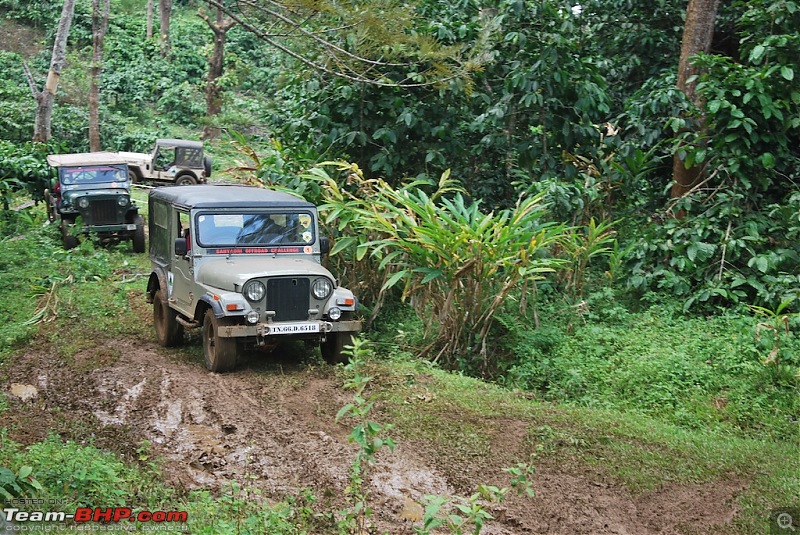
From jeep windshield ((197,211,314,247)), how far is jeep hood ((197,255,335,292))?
0.19m

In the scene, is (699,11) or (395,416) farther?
(699,11)

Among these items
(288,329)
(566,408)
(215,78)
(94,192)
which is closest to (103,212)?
(94,192)

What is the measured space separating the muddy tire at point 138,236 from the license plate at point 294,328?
8.33 m

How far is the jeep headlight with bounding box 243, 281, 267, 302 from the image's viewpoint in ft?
26.0

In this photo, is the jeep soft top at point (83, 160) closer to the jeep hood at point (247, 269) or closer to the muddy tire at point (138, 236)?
the muddy tire at point (138, 236)

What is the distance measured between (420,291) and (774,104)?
458 cm

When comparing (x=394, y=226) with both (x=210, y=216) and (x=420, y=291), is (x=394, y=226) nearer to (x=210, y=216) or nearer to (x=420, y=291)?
(x=420, y=291)

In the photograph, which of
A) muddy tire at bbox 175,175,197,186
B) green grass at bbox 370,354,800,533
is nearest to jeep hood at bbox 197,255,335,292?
green grass at bbox 370,354,800,533

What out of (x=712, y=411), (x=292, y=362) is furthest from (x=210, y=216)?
(x=712, y=411)

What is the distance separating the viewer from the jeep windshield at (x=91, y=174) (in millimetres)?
15297

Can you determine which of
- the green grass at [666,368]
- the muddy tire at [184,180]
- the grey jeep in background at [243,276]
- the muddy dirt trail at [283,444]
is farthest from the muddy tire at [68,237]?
the green grass at [666,368]

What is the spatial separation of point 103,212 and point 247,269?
8.08 metres

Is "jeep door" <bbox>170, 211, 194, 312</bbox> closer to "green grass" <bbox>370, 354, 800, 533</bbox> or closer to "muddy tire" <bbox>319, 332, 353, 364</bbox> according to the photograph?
"muddy tire" <bbox>319, 332, 353, 364</bbox>

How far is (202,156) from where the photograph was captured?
922 inches
